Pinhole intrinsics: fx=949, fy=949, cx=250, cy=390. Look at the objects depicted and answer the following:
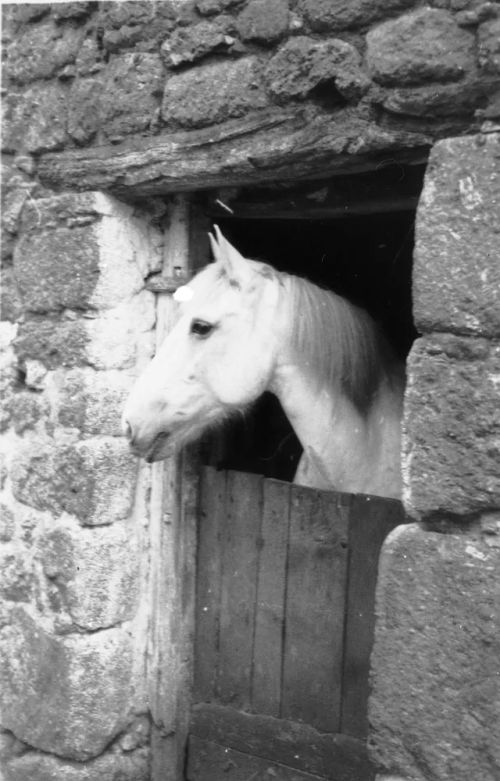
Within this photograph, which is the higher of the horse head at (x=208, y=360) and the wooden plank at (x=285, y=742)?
the horse head at (x=208, y=360)

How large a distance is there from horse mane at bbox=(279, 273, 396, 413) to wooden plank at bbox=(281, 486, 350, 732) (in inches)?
15.4

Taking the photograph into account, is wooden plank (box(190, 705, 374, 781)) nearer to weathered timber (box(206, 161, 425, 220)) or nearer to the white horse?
the white horse

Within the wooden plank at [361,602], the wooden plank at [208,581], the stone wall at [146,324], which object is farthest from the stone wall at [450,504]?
the wooden plank at [208,581]

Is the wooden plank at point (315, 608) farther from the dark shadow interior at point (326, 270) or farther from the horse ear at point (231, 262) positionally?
the dark shadow interior at point (326, 270)

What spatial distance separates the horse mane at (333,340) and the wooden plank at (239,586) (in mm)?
461

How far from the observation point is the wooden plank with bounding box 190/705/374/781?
3.05 meters

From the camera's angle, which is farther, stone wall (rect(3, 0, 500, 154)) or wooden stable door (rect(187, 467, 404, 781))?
wooden stable door (rect(187, 467, 404, 781))

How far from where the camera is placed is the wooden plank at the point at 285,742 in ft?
10.0

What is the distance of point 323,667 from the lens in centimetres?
315

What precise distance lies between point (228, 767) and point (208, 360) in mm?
1503

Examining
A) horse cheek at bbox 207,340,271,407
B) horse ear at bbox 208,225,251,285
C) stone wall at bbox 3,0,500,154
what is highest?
stone wall at bbox 3,0,500,154

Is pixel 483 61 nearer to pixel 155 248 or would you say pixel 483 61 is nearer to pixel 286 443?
pixel 155 248

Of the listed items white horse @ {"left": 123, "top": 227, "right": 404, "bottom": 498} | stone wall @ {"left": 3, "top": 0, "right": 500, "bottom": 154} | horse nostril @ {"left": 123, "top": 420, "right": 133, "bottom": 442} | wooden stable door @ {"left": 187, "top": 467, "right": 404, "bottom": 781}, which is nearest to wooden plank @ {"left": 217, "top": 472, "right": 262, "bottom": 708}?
wooden stable door @ {"left": 187, "top": 467, "right": 404, "bottom": 781}

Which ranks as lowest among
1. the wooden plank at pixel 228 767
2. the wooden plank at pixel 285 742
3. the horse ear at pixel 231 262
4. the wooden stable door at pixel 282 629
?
the wooden plank at pixel 228 767
